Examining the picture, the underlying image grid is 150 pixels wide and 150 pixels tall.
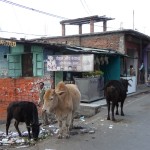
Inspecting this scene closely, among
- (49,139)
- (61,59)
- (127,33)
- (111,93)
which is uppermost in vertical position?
(127,33)

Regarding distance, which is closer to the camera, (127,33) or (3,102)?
(3,102)

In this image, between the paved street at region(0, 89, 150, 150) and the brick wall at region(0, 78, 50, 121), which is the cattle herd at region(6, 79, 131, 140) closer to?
the paved street at region(0, 89, 150, 150)

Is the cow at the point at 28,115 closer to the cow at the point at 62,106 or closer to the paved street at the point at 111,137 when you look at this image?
the paved street at the point at 111,137

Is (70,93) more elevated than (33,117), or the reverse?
(70,93)

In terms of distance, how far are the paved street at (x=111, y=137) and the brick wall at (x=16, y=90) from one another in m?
3.79

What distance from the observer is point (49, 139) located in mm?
9180

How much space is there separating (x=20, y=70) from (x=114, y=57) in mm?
5650

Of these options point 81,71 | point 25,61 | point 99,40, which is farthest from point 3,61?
point 99,40

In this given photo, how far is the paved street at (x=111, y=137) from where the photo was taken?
841 cm

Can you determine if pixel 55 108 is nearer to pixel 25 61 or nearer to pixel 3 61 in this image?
pixel 25 61

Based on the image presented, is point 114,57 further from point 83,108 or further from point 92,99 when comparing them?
point 83,108

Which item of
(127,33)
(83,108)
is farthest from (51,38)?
(83,108)

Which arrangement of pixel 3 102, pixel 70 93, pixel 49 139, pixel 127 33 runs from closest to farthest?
pixel 49 139, pixel 70 93, pixel 3 102, pixel 127 33

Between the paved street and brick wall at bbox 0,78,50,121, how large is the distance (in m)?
3.79
